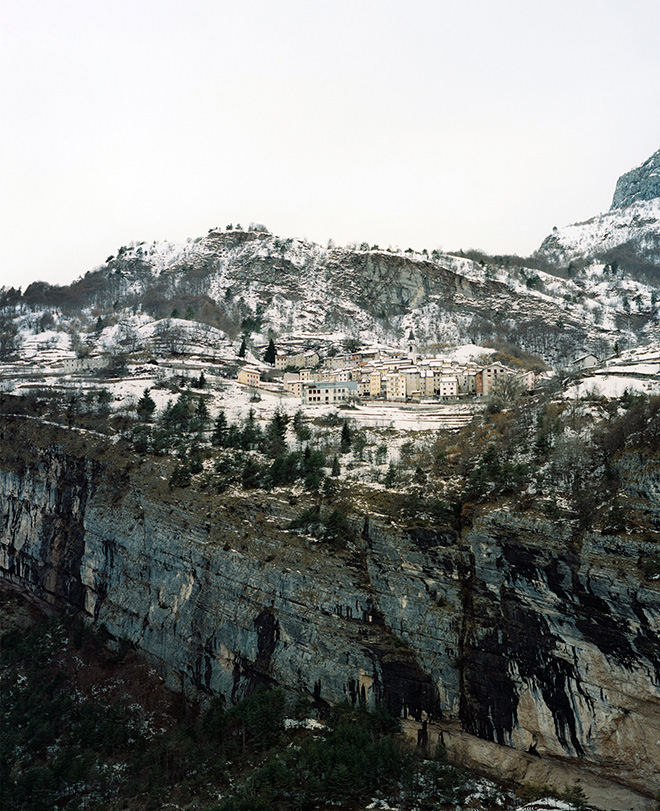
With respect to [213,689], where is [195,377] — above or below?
above

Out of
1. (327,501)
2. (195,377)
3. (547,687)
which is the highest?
(195,377)

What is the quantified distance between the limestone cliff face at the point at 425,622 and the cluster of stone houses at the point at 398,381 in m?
30.1

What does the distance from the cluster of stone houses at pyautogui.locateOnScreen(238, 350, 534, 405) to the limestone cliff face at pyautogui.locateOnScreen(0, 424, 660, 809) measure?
30.1 meters

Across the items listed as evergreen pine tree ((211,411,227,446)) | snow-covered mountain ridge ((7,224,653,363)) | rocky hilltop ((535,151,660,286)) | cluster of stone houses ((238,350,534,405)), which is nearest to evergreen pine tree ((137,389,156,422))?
evergreen pine tree ((211,411,227,446))

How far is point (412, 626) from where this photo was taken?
33.5 meters

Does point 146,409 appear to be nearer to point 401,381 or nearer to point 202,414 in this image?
point 202,414

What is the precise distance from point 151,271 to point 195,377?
85.3 metres

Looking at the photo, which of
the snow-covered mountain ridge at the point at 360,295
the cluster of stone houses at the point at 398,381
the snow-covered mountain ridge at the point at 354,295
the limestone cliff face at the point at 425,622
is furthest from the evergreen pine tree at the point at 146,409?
the snow-covered mountain ridge at the point at 354,295

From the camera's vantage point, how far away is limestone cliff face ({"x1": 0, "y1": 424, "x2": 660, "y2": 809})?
28188 mm

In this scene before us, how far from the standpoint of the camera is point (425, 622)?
33.2 m

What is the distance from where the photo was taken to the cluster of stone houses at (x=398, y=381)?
70044 millimetres

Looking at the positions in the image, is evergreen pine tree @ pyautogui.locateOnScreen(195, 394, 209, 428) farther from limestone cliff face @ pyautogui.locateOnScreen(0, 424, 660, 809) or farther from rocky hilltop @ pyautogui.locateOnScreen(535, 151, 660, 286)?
rocky hilltop @ pyautogui.locateOnScreen(535, 151, 660, 286)

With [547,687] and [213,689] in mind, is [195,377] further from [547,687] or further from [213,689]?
[547,687]

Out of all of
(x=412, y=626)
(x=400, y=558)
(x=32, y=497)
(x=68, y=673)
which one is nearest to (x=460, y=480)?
(x=400, y=558)
